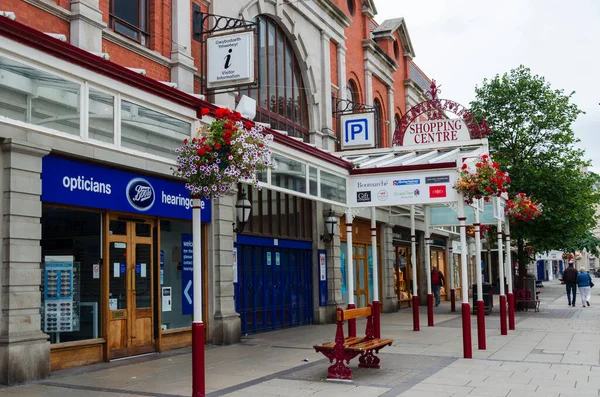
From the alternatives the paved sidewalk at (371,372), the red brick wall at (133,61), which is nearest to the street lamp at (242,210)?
the paved sidewalk at (371,372)

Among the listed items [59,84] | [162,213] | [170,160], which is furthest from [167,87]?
[162,213]

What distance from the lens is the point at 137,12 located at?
1276 cm

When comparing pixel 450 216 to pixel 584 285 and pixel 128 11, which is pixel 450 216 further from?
pixel 128 11

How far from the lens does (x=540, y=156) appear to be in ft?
77.7

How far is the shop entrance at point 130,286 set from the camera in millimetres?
11438

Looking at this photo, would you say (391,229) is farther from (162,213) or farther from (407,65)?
(162,213)

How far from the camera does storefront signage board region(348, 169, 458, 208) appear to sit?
1309cm

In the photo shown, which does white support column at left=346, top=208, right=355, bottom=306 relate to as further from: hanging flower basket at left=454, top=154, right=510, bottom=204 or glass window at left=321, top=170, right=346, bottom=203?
hanging flower basket at left=454, top=154, right=510, bottom=204

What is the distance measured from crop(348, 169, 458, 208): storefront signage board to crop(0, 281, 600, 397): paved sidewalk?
303cm

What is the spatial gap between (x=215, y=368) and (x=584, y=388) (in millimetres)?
5563

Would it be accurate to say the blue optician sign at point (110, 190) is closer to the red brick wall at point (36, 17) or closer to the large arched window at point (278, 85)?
the red brick wall at point (36, 17)

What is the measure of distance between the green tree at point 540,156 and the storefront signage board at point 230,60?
536 inches

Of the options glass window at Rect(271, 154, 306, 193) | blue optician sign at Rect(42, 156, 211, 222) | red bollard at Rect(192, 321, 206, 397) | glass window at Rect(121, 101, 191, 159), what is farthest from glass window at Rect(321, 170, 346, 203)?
red bollard at Rect(192, 321, 206, 397)

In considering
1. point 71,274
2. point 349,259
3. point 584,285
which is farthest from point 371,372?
point 584,285
